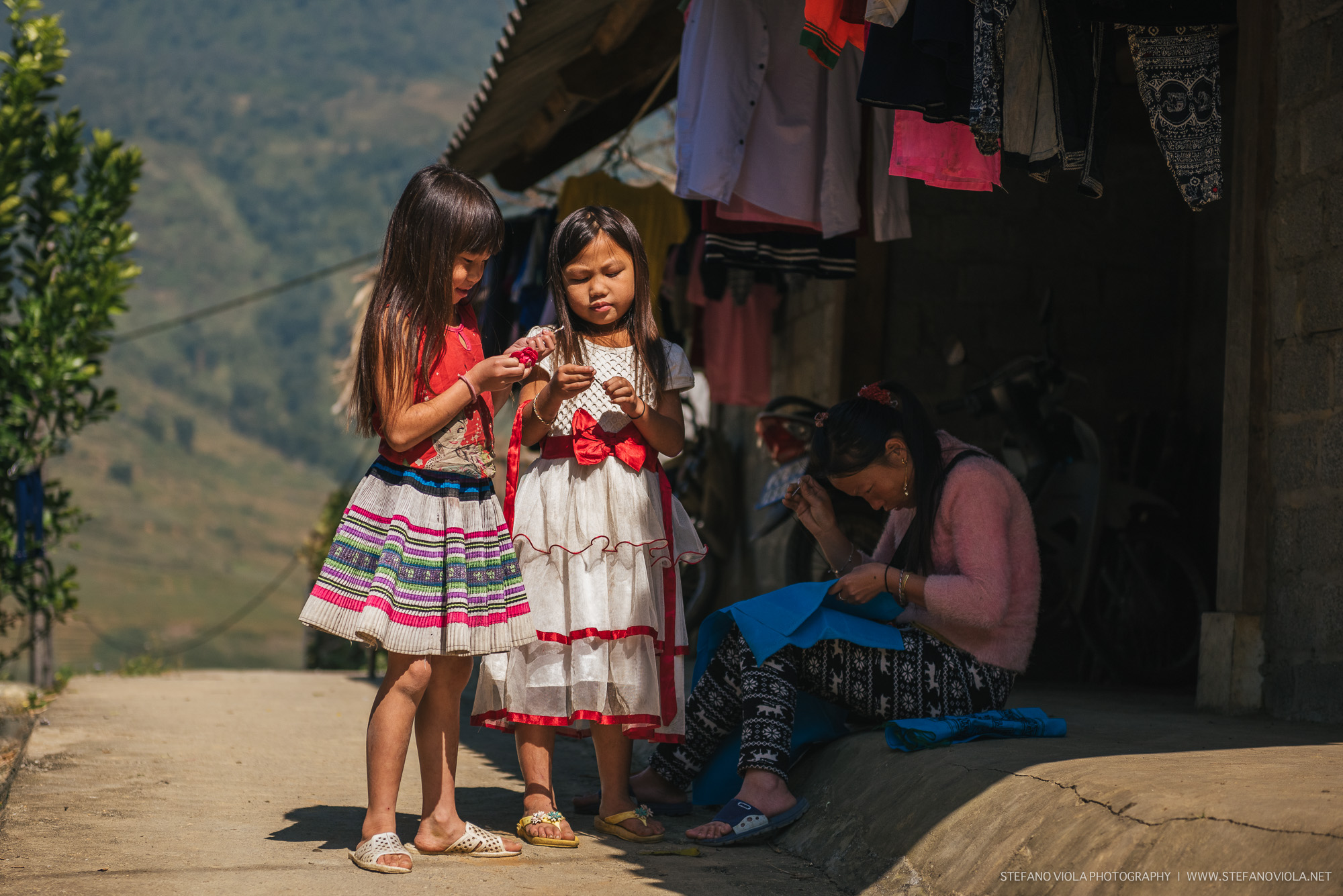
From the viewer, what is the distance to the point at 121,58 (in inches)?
5349

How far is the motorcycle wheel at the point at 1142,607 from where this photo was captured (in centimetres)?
590

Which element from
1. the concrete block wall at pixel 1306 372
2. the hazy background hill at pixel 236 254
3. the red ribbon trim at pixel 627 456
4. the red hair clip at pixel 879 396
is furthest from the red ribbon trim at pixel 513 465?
the hazy background hill at pixel 236 254

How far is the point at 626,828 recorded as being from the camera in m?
3.19

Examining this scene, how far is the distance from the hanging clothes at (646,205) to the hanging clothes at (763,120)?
2.03 m

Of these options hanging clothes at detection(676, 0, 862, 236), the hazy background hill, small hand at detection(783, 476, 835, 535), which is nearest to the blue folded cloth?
small hand at detection(783, 476, 835, 535)

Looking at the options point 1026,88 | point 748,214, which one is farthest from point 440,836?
point 748,214

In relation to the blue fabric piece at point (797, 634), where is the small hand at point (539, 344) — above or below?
above

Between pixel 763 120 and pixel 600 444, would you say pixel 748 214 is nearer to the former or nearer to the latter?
pixel 763 120

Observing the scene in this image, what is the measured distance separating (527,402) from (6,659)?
5.26m

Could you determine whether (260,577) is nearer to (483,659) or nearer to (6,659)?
(6,659)

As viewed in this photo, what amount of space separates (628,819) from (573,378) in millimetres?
1156

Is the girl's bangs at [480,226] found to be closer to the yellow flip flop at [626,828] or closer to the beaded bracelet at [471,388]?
the beaded bracelet at [471,388]

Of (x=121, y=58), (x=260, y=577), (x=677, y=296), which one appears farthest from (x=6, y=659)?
(x=121, y=58)

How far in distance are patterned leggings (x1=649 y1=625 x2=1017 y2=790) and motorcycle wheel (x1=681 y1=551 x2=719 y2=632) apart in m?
4.60
